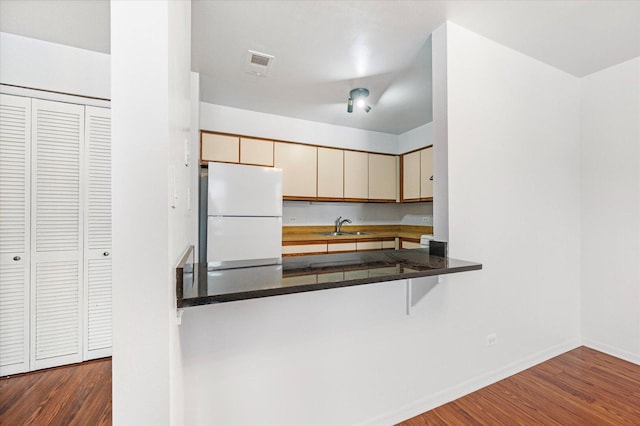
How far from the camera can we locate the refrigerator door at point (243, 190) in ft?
8.89

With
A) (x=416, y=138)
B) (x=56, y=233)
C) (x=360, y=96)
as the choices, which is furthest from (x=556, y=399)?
(x=56, y=233)

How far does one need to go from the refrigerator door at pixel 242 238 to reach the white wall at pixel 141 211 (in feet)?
5.76

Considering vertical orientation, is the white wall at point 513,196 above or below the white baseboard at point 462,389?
above

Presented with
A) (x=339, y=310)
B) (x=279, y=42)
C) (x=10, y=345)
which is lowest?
(x=10, y=345)

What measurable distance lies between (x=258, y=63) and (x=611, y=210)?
10.5 feet

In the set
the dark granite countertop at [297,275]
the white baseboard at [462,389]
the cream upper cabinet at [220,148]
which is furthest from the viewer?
the cream upper cabinet at [220,148]

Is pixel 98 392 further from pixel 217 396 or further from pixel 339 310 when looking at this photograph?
pixel 339 310

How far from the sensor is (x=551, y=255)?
2395 mm

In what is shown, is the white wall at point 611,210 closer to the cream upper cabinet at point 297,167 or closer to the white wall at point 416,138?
the white wall at point 416,138

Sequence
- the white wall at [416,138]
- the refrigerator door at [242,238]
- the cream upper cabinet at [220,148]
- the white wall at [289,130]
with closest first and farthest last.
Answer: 1. the refrigerator door at [242,238]
2. the cream upper cabinet at [220,148]
3. the white wall at [289,130]
4. the white wall at [416,138]

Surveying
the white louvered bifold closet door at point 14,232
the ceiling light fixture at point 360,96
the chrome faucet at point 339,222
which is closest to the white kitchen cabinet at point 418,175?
the chrome faucet at point 339,222

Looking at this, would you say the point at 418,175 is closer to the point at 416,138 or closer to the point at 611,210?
the point at 416,138

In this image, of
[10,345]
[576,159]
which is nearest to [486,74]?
[576,159]

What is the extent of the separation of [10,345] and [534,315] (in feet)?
13.2
